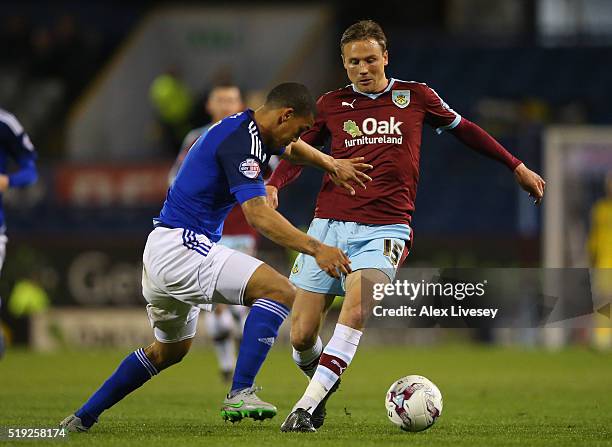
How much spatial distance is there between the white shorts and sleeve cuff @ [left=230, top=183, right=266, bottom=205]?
35cm

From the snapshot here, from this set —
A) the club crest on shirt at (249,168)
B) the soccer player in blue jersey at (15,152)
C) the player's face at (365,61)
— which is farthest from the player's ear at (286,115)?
the soccer player in blue jersey at (15,152)

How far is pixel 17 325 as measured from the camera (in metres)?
16.6

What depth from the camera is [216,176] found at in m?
6.14

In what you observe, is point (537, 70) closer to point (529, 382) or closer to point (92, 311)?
point (92, 311)

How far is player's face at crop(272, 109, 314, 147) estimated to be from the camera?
610cm

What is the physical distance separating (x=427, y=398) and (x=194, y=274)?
4.65ft

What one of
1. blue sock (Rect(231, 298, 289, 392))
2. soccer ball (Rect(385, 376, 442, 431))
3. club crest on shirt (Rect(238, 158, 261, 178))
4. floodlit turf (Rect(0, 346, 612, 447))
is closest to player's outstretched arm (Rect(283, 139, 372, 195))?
club crest on shirt (Rect(238, 158, 261, 178))

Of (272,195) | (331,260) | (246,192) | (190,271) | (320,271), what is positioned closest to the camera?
(331,260)

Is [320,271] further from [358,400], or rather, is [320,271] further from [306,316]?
[358,400]

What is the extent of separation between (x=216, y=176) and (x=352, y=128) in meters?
1.04

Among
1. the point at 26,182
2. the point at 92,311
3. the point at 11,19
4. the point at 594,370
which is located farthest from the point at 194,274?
the point at 11,19

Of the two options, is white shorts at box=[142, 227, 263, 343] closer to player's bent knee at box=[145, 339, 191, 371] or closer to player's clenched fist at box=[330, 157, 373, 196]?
player's bent knee at box=[145, 339, 191, 371]

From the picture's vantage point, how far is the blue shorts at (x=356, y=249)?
21.5 ft

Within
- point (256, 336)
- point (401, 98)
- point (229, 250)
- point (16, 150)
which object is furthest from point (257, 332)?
point (16, 150)
